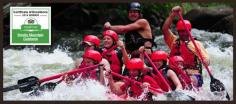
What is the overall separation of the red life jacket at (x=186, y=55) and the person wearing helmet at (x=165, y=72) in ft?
2.16

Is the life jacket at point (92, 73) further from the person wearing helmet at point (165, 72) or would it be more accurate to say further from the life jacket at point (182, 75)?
the life jacket at point (182, 75)

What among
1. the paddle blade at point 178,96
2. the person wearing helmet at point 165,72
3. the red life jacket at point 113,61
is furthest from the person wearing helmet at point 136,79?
the red life jacket at point 113,61

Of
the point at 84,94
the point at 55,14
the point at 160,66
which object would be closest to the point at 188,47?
the point at 160,66

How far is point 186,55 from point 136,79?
1139 millimetres

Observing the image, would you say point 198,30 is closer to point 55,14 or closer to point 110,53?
point 55,14

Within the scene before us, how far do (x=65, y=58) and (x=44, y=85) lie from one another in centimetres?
298

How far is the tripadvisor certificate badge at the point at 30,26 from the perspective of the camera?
670 centimetres

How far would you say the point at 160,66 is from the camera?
673 cm

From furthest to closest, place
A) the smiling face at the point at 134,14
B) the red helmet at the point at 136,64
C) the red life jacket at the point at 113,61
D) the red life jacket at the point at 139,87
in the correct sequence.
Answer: the smiling face at the point at 134,14
the red life jacket at the point at 113,61
the red life jacket at the point at 139,87
the red helmet at the point at 136,64

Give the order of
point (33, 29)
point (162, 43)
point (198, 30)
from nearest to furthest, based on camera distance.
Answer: point (33, 29) → point (162, 43) → point (198, 30)

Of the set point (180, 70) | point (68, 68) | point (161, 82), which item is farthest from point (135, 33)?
point (68, 68)

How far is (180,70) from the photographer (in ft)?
22.3

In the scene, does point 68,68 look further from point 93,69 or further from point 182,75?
point 182,75

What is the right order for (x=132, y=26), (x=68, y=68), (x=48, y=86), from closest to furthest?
(x=48, y=86) < (x=132, y=26) < (x=68, y=68)
